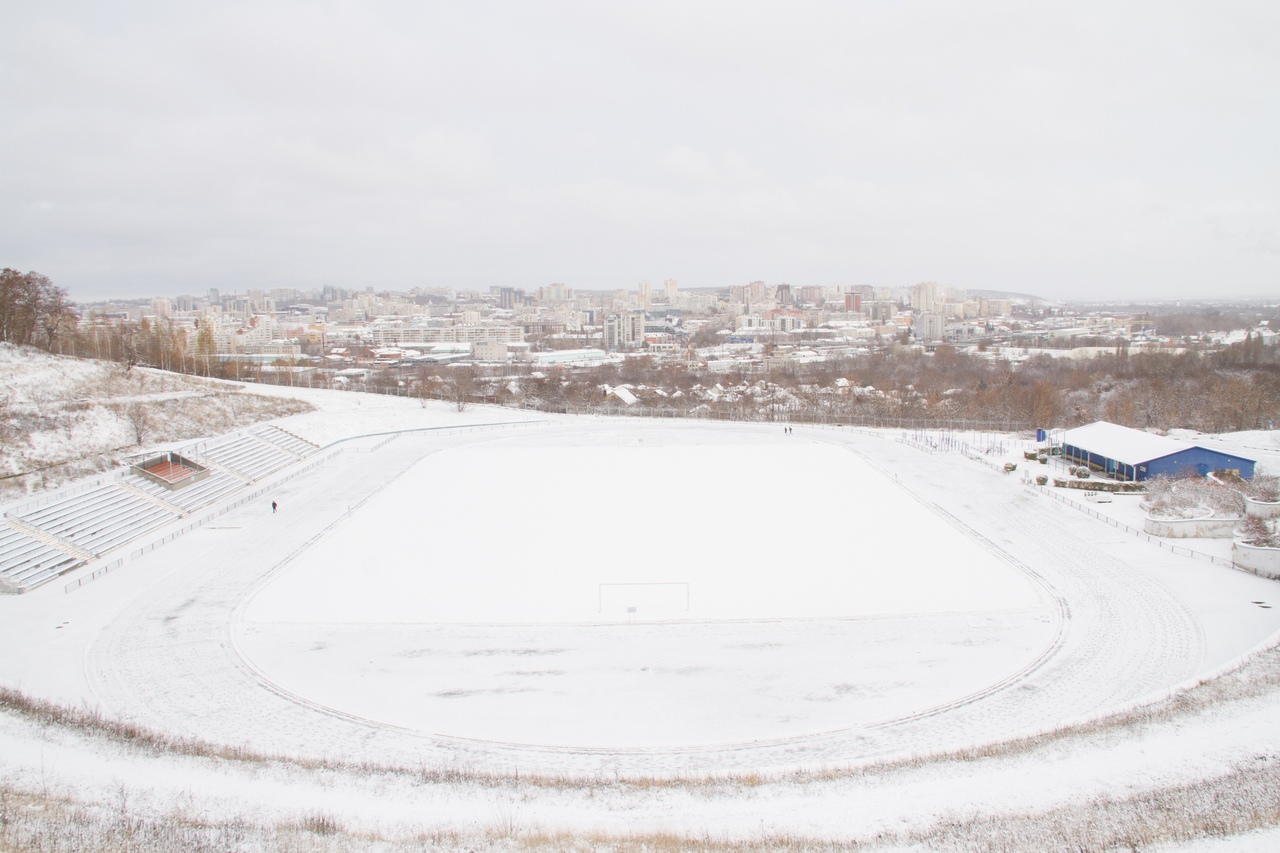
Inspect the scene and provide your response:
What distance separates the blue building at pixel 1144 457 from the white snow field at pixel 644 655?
14.9ft

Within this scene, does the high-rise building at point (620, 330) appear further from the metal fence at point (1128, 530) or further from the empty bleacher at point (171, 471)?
the metal fence at point (1128, 530)

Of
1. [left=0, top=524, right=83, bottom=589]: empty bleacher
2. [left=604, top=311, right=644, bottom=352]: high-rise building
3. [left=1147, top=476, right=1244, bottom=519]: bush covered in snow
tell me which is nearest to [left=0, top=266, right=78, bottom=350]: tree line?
[left=0, top=524, right=83, bottom=589]: empty bleacher

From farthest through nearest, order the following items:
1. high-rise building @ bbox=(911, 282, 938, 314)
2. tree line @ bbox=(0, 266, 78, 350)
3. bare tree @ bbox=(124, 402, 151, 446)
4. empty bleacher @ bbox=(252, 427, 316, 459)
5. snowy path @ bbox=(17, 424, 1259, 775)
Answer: high-rise building @ bbox=(911, 282, 938, 314) < tree line @ bbox=(0, 266, 78, 350) < empty bleacher @ bbox=(252, 427, 316, 459) < bare tree @ bbox=(124, 402, 151, 446) < snowy path @ bbox=(17, 424, 1259, 775)

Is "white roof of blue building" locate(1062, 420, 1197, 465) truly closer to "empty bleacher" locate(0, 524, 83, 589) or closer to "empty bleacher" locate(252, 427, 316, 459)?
"empty bleacher" locate(0, 524, 83, 589)

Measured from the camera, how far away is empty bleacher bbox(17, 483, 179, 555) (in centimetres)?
1722

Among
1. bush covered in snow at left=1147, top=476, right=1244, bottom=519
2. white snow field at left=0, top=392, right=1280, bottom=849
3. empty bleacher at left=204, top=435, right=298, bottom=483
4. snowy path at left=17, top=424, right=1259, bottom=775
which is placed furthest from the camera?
empty bleacher at left=204, top=435, right=298, bottom=483

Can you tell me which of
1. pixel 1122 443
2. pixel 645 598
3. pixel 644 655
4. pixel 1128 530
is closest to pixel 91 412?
pixel 645 598

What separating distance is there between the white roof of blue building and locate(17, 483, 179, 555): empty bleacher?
29.0 meters

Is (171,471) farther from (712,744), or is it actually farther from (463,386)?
(463,386)

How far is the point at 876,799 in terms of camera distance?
8141 mm

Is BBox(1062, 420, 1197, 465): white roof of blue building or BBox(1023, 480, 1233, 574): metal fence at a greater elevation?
BBox(1062, 420, 1197, 465): white roof of blue building

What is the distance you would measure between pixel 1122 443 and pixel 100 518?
30907mm

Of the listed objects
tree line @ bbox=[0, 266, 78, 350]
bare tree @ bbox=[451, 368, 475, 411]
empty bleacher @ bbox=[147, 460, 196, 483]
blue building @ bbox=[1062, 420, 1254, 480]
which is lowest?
empty bleacher @ bbox=[147, 460, 196, 483]

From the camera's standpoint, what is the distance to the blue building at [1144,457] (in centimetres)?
2245
